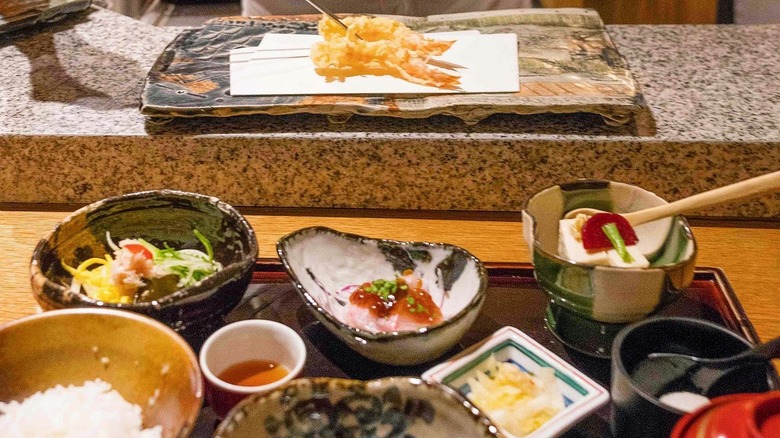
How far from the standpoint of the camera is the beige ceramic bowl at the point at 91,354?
0.87 m

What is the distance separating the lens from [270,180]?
1417 mm

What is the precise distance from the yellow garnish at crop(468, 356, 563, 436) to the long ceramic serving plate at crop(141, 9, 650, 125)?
59cm

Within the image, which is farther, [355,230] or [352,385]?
[355,230]

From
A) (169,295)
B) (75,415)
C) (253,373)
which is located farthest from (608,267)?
(75,415)

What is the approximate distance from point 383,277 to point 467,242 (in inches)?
9.4

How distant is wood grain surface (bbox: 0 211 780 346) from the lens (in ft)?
3.95

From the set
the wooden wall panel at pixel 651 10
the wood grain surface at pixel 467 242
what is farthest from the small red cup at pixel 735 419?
the wooden wall panel at pixel 651 10

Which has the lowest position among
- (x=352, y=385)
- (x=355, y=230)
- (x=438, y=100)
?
(x=355, y=230)

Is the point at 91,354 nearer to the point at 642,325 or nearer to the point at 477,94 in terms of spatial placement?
the point at 642,325

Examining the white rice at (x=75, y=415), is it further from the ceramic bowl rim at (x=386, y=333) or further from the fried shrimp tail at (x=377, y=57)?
the fried shrimp tail at (x=377, y=57)

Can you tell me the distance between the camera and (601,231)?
107 cm

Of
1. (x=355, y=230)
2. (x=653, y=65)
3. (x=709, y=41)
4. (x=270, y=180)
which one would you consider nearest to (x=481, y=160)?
(x=355, y=230)

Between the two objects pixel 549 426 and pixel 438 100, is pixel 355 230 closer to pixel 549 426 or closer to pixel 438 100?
pixel 438 100

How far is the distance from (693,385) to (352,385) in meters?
0.45
